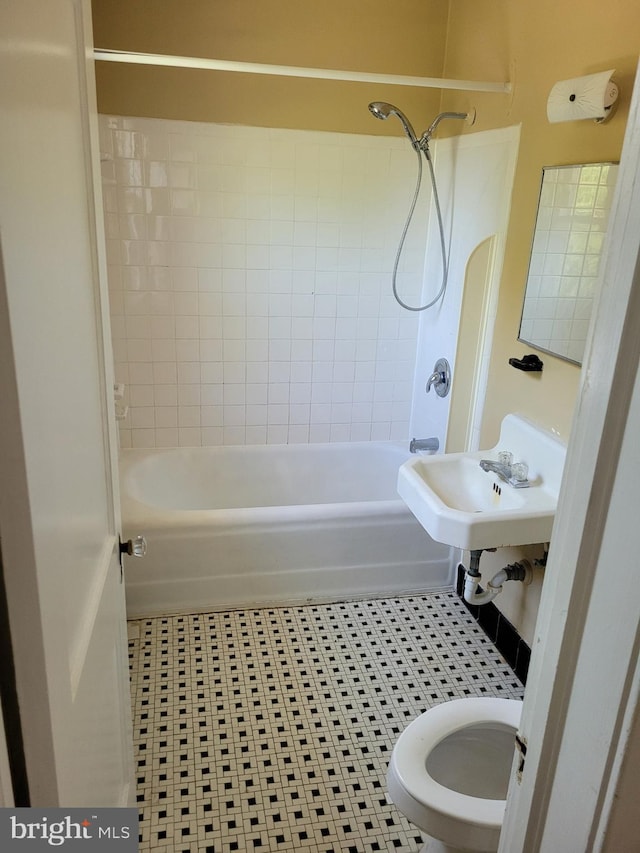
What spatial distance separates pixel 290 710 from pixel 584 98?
2186mm

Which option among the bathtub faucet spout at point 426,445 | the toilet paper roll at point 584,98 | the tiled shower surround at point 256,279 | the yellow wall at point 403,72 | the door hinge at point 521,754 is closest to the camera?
the door hinge at point 521,754

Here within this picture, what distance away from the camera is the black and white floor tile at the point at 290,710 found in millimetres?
1916

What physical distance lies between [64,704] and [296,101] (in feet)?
9.21

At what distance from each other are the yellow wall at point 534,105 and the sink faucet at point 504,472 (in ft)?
0.69

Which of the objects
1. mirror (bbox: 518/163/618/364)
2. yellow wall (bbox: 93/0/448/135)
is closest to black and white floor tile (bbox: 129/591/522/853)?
mirror (bbox: 518/163/618/364)

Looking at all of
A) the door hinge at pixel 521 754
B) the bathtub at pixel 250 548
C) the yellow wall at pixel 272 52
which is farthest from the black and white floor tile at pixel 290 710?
the yellow wall at pixel 272 52

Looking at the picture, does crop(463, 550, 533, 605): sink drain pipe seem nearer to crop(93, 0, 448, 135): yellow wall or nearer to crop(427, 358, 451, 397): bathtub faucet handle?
crop(427, 358, 451, 397): bathtub faucet handle

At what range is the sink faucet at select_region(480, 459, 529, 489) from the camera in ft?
7.57

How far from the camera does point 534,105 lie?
2.30 metres

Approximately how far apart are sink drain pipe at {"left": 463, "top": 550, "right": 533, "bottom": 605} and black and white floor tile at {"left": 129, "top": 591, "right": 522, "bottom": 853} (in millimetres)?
371

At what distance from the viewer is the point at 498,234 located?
2598 millimetres

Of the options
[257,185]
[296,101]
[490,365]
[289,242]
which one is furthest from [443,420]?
[296,101]

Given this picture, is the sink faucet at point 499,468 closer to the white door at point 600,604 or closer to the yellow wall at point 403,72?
the yellow wall at point 403,72

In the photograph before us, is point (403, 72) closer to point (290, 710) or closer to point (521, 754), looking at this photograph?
point (290, 710)
